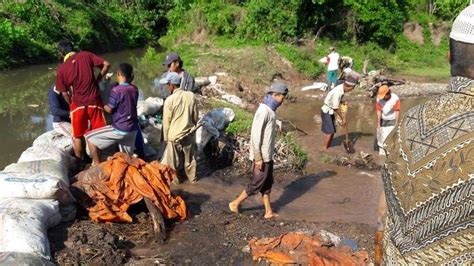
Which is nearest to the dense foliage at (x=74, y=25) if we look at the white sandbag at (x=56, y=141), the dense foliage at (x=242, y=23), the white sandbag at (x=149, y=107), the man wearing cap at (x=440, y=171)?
the dense foliage at (x=242, y=23)

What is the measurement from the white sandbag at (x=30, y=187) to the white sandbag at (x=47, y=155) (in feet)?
2.49

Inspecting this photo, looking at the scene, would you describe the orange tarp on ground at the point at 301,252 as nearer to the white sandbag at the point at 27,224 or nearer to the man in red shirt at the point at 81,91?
the white sandbag at the point at 27,224

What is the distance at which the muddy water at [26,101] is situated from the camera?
8.30 meters

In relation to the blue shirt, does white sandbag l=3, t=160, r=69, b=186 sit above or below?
below

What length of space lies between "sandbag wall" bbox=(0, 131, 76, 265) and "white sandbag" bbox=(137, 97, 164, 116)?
178 centimetres

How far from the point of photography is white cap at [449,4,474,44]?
126 centimetres

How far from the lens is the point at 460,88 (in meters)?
1.32

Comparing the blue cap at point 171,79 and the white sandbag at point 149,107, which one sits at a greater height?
the blue cap at point 171,79

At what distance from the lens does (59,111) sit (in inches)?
239

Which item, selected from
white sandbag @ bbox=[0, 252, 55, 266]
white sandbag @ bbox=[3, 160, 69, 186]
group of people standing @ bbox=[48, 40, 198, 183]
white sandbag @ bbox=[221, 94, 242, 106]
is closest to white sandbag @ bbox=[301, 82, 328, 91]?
white sandbag @ bbox=[221, 94, 242, 106]

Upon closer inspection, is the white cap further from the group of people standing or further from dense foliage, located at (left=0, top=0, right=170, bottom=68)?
dense foliage, located at (left=0, top=0, right=170, bottom=68)

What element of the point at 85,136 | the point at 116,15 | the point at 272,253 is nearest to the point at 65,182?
the point at 85,136

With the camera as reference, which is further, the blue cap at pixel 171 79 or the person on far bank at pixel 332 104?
the person on far bank at pixel 332 104

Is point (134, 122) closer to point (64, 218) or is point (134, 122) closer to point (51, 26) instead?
point (64, 218)
